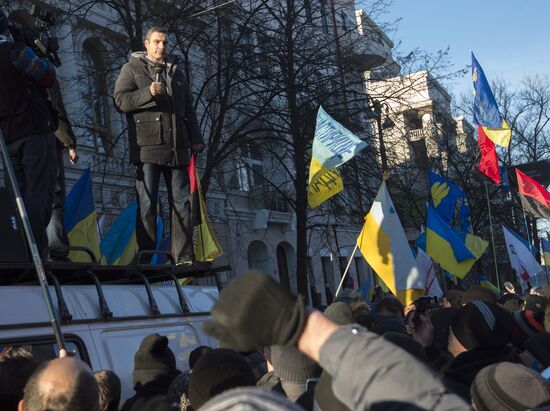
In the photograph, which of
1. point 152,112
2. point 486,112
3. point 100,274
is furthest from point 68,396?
point 486,112

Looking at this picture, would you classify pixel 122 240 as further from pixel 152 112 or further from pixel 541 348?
pixel 541 348

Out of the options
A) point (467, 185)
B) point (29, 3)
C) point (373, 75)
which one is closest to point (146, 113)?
point (29, 3)

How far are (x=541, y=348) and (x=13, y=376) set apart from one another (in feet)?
8.92

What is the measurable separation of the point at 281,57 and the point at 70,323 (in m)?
9.65

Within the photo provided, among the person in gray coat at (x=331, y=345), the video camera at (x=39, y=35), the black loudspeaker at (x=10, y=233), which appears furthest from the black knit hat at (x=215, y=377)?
the video camera at (x=39, y=35)

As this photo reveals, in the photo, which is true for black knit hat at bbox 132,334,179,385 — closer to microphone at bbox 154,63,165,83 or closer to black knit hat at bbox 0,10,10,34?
black knit hat at bbox 0,10,10,34

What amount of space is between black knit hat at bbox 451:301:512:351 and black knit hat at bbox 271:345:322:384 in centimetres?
101

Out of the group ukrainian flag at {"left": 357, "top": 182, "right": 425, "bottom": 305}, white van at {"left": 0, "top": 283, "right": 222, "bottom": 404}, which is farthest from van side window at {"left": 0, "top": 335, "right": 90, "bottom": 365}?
ukrainian flag at {"left": 357, "top": 182, "right": 425, "bottom": 305}

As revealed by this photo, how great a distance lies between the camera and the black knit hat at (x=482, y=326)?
3.88 metres

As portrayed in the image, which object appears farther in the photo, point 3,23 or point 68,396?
point 3,23

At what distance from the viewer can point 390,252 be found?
25.6ft

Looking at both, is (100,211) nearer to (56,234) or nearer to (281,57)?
(281,57)

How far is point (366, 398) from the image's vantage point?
62.8 inches

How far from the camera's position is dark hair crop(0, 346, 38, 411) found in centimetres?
295
